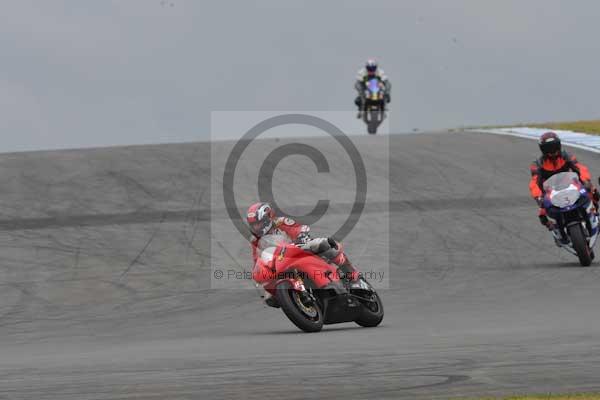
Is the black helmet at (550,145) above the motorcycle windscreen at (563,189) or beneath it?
above

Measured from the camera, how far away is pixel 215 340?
1039 centimetres

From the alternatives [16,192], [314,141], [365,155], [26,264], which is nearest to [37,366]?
[26,264]

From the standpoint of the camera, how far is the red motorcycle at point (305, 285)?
10164 millimetres

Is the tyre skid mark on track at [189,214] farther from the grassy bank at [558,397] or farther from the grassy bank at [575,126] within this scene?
the grassy bank at [558,397]

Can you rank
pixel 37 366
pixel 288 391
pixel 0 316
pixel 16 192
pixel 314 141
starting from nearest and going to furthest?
pixel 288 391, pixel 37 366, pixel 0 316, pixel 16 192, pixel 314 141

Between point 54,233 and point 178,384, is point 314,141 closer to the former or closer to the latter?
point 54,233

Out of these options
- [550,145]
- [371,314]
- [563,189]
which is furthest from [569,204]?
[371,314]

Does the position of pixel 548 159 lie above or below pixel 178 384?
above

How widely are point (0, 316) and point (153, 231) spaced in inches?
194

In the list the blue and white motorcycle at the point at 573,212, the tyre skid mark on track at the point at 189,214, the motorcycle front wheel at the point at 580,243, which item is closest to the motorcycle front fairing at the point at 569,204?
the blue and white motorcycle at the point at 573,212

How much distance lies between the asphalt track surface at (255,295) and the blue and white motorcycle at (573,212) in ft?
1.14

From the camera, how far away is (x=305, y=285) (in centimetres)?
1038

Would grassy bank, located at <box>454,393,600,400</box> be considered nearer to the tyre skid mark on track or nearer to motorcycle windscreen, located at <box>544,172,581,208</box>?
motorcycle windscreen, located at <box>544,172,581,208</box>

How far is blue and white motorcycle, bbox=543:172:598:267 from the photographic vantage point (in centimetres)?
1478
